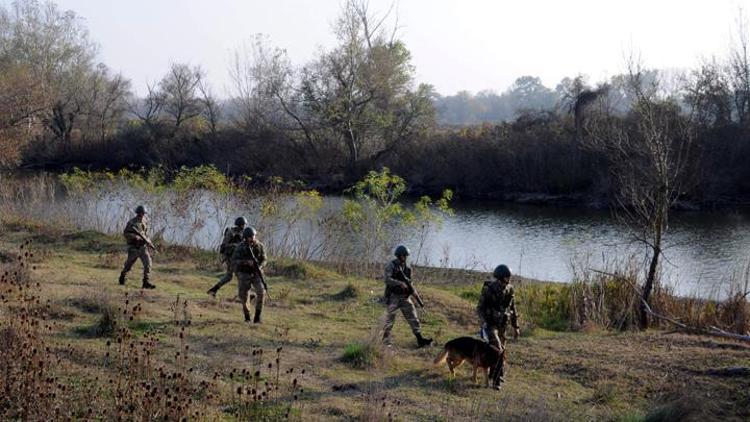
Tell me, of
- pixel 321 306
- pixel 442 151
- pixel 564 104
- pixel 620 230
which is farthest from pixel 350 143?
pixel 321 306

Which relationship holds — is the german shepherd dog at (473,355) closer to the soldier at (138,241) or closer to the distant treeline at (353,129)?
the soldier at (138,241)

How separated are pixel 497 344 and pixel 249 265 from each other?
4.69 metres

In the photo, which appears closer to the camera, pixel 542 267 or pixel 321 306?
pixel 321 306

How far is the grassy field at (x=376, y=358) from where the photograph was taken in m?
8.61

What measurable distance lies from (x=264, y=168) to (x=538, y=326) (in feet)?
154

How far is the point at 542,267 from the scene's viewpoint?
26.4 metres

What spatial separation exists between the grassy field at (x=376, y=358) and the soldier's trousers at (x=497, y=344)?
0.21m

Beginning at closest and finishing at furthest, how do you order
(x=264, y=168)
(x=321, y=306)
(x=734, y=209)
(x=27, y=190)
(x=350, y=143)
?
(x=321, y=306)
(x=27, y=190)
(x=734, y=209)
(x=350, y=143)
(x=264, y=168)

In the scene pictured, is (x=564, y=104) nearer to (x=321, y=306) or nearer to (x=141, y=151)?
(x=141, y=151)

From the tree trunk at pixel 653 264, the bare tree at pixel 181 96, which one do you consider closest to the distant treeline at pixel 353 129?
the bare tree at pixel 181 96

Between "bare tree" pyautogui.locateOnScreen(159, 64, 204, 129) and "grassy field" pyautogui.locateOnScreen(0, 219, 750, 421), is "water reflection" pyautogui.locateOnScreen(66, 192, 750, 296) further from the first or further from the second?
"bare tree" pyautogui.locateOnScreen(159, 64, 204, 129)

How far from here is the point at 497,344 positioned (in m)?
10.3

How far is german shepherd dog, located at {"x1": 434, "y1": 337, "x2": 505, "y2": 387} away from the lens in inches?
392

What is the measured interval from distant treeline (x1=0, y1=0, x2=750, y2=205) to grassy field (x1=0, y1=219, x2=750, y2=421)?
3133 cm
